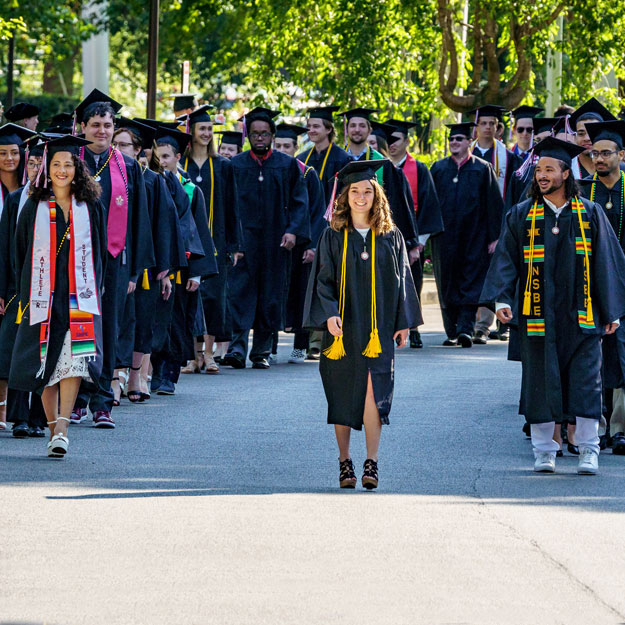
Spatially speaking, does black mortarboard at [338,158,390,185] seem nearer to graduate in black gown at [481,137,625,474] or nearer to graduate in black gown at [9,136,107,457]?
graduate in black gown at [481,137,625,474]

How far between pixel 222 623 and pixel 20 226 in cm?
464

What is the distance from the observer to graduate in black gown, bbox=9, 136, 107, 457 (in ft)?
32.4

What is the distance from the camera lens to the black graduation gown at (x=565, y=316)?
9.62 m

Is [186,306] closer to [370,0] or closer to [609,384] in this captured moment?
[609,384]

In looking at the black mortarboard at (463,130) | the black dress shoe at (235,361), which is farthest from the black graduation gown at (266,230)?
the black mortarboard at (463,130)

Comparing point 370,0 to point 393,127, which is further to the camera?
point 370,0

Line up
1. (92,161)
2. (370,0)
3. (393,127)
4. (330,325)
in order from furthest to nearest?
(370,0)
(393,127)
(92,161)
(330,325)

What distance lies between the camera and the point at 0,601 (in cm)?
621

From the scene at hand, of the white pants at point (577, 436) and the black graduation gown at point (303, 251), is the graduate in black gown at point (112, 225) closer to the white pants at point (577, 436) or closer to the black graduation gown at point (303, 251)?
the white pants at point (577, 436)

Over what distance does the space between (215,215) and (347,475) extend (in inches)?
269

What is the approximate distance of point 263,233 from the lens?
54.0 feet

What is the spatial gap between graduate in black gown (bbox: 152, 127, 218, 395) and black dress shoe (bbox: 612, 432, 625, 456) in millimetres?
4082

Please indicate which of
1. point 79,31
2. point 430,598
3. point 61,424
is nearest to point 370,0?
point 79,31

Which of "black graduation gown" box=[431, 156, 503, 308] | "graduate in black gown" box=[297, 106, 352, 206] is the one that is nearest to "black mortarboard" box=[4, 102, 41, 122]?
"graduate in black gown" box=[297, 106, 352, 206]
